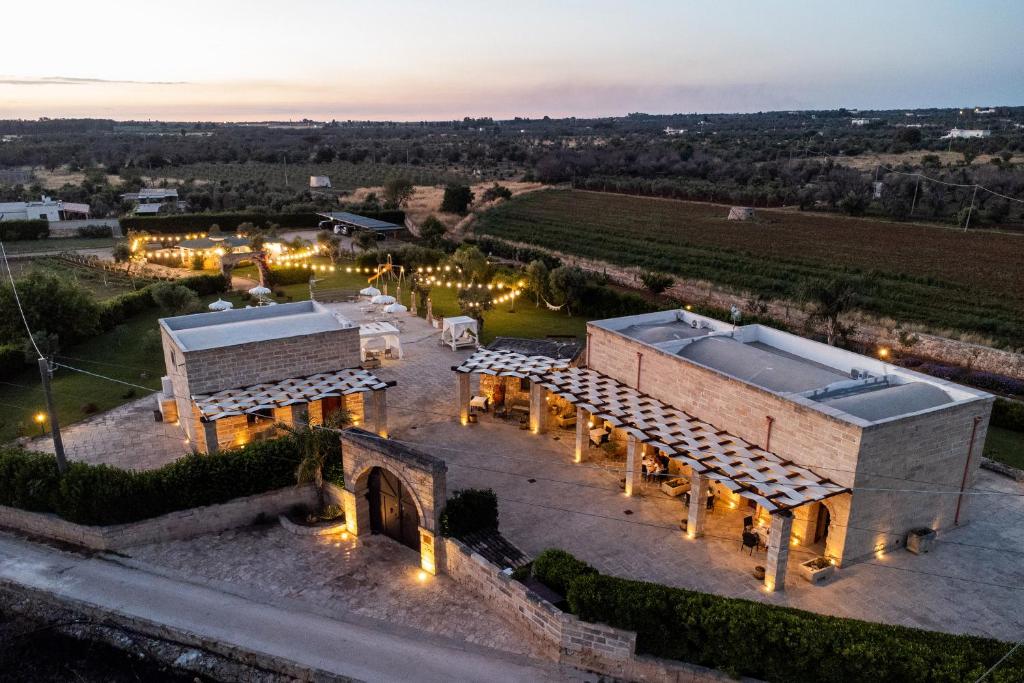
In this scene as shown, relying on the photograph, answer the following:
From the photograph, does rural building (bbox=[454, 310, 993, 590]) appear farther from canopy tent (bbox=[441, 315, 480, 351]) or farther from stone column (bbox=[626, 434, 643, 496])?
canopy tent (bbox=[441, 315, 480, 351])

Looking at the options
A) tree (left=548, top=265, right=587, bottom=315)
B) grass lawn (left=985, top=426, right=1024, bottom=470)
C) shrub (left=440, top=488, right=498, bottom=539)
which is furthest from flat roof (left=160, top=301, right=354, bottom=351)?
grass lawn (left=985, top=426, right=1024, bottom=470)

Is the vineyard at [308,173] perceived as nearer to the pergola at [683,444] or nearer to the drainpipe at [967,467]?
the pergola at [683,444]

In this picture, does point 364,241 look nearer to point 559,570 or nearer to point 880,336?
point 880,336

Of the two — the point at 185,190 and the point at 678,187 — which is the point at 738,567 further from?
the point at 185,190

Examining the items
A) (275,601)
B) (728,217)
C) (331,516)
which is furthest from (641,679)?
(728,217)

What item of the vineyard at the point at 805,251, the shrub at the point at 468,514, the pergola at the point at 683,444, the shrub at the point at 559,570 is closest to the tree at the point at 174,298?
the pergola at the point at 683,444

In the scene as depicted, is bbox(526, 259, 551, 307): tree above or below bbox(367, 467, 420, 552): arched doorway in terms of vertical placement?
above

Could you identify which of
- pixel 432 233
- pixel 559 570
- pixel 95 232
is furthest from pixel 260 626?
pixel 95 232
